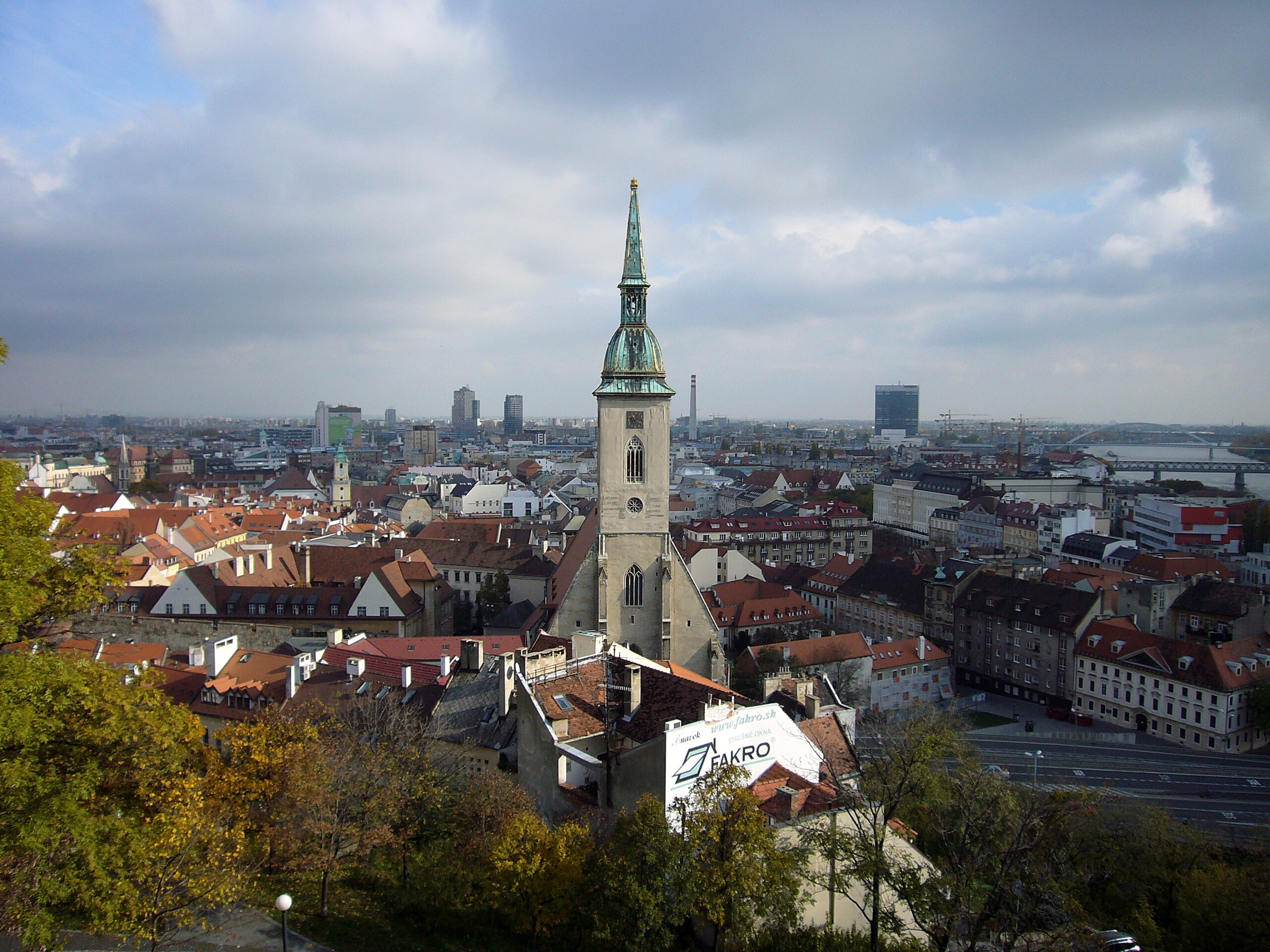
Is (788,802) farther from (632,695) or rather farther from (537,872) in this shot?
(537,872)

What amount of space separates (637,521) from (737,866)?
25.2 metres

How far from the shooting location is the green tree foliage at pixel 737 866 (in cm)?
2211

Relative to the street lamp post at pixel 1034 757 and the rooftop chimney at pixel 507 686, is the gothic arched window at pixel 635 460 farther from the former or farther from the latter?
the street lamp post at pixel 1034 757

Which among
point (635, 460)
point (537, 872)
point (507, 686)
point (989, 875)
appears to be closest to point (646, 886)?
point (537, 872)

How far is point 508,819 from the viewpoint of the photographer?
25.4m

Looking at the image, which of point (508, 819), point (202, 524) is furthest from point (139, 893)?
point (202, 524)

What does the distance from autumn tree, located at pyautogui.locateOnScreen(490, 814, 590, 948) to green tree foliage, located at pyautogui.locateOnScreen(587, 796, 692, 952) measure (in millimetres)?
991

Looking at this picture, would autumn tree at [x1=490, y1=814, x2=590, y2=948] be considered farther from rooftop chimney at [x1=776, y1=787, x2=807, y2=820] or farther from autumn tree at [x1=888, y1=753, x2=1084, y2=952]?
autumn tree at [x1=888, y1=753, x2=1084, y2=952]

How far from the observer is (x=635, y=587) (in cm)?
4616

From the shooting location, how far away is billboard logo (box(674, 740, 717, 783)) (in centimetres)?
2630

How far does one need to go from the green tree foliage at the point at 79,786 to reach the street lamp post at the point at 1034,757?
136 feet

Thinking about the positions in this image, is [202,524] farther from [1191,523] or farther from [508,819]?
[1191,523]

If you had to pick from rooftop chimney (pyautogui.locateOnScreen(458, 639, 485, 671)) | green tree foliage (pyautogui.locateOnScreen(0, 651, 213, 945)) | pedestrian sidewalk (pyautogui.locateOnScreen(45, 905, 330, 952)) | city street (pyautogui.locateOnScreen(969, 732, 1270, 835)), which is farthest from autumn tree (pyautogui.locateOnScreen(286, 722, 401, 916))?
city street (pyautogui.locateOnScreen(969, 732, 1270, 835))

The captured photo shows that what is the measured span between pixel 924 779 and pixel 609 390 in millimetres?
25706
